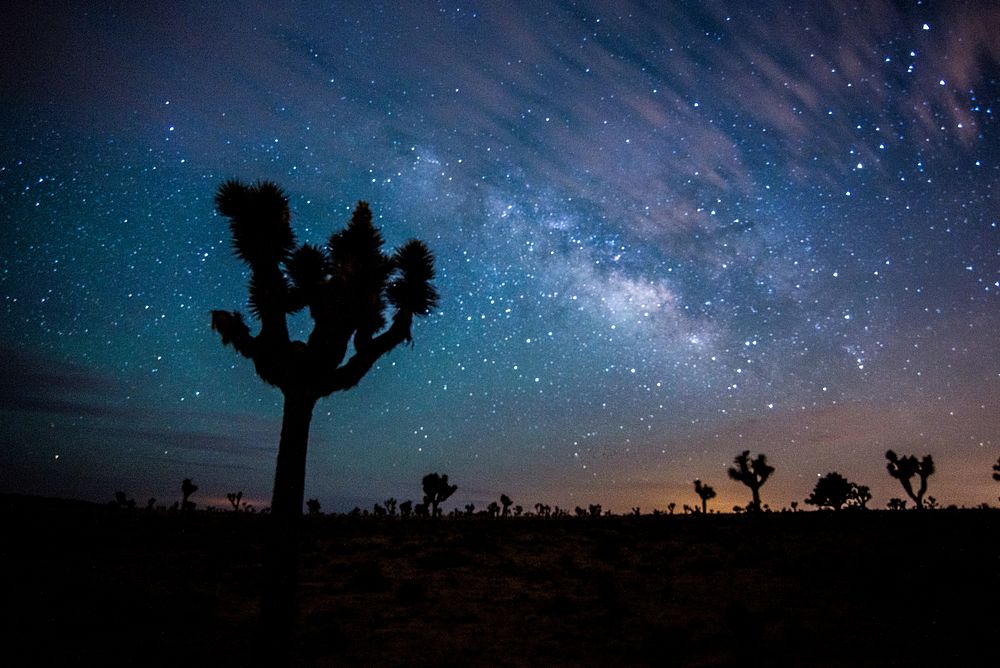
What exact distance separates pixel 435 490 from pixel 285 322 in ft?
147

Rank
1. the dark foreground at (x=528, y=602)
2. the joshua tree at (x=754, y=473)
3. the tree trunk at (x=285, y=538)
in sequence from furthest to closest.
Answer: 1. the joshua tree at (x=754, y=473)
2. the dark foreground at (x=528, y=602)
3. the tree trunk at (x=285, y=538)

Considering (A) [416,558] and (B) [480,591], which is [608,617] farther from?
(A) [416,558]

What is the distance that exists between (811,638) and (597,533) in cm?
2066

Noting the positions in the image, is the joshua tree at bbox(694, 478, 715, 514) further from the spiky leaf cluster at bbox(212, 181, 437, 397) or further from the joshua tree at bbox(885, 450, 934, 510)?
the spiky leaf cluster at bbox(212, 181, 437, 397)

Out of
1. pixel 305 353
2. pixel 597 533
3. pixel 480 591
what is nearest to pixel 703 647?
pixel 480 591

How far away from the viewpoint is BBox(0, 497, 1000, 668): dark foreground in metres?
9.62

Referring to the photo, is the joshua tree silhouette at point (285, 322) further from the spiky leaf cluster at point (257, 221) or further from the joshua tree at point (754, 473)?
the joshua tree at point (754, 473)

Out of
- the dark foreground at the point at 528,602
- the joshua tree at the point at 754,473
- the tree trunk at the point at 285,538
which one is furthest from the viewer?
the joshua tree at the point at 754,473

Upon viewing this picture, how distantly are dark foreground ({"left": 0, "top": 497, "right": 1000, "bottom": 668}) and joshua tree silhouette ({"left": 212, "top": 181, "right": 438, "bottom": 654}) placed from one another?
309cm

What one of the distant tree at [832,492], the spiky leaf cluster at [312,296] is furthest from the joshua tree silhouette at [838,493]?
the spiky leaf cluster at [312,296]

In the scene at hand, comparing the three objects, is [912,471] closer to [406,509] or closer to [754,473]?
[754,473]

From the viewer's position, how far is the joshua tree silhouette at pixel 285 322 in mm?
8484

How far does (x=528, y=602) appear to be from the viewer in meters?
13.7

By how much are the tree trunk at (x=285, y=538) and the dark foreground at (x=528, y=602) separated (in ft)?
6.47
